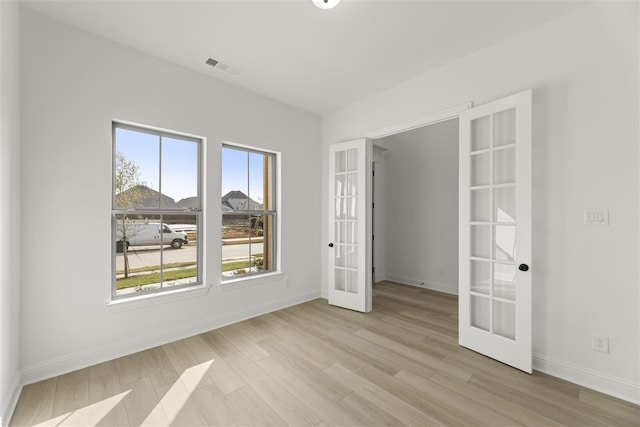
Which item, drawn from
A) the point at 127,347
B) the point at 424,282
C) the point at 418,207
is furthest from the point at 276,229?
the point at 424,282

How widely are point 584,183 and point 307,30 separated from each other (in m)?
2.62

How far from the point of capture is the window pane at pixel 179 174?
9.82 feet

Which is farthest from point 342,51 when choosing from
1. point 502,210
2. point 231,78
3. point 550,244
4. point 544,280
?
point 544,280

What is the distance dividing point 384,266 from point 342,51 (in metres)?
4.11

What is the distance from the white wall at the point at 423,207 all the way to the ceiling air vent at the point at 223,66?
3407 millimetres

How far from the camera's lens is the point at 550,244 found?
7.58 ft

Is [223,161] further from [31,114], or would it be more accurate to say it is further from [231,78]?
[31,114]

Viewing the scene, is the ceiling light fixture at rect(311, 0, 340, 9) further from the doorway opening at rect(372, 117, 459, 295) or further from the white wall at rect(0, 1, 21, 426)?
the doorway opening at rect(372, 117, 459, 295)

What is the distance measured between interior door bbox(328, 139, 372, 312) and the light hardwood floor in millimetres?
874

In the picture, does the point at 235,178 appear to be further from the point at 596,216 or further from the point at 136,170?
the point at 596,216

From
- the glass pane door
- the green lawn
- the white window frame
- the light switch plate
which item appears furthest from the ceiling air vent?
the light switch plate

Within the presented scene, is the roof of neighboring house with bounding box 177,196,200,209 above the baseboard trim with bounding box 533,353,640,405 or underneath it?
above

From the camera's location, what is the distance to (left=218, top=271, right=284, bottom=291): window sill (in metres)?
3.34

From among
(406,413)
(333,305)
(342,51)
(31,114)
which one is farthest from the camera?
(333,305)
